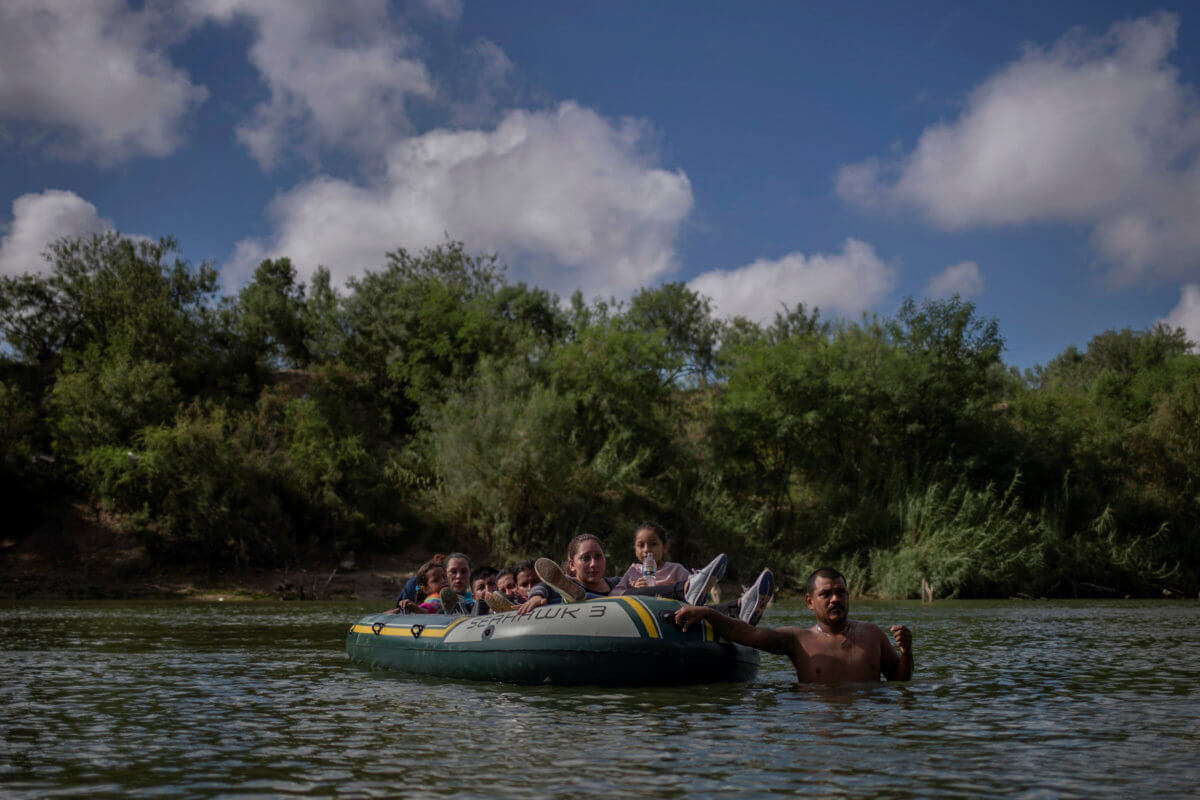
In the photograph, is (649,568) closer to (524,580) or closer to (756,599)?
(756,599)

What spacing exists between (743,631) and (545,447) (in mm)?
20808

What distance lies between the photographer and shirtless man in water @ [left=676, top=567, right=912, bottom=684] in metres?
7.33

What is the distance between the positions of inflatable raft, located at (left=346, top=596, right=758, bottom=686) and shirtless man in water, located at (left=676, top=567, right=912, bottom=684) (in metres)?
0.22

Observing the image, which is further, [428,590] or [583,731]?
[428,590]

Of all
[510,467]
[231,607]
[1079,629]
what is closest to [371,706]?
[1079,629]

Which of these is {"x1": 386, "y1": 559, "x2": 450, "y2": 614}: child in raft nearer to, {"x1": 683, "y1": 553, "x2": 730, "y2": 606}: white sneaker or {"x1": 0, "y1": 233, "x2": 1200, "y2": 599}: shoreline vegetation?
{"x1": 683, "y1": 553, "x2": 730, "y2": 606}: white sneaker

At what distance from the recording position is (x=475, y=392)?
107 feet

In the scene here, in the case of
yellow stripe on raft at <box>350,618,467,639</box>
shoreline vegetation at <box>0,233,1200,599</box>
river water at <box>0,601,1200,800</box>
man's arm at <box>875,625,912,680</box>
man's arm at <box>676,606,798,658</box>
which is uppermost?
shoreline vegetation at <box>0,233,1200,599</box>

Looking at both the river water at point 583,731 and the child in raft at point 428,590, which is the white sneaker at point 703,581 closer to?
the river water at point 583,731

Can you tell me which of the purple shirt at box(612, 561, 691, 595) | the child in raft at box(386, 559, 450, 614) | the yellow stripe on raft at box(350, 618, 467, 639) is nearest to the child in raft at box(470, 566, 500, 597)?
the child in raft at box(386, 559, 450, 614)

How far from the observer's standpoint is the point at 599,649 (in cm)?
772

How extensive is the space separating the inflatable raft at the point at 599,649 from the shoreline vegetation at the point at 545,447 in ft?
62.7

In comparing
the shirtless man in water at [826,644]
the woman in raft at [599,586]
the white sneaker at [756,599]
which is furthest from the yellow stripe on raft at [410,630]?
the white sneaker at [756,599]

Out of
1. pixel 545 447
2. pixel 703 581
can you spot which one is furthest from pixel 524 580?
pixel 545 447
